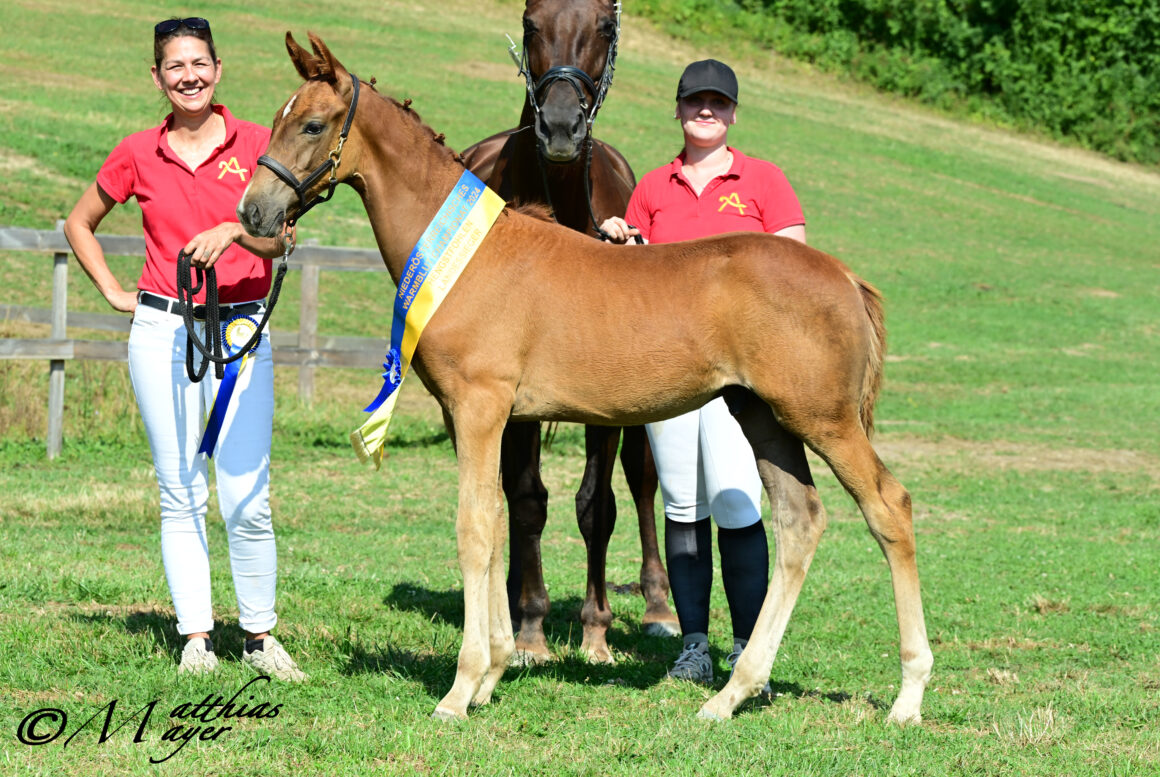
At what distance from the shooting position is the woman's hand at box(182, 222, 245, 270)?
15.5 feet

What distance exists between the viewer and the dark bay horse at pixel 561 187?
18.1 feet

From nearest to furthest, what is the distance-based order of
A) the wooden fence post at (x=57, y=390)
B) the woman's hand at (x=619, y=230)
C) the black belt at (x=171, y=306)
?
1. the black belt at (x=171, y=306)
2. the woman's hand at (x=619, y=230)
3. the wooden fence post at (x=57, y=390)

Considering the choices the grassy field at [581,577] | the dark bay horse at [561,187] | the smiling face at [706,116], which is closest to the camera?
the grassy field at [581,577]

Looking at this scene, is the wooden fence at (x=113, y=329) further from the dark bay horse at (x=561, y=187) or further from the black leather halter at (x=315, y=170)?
the black leather halter at (x=315, y=170)

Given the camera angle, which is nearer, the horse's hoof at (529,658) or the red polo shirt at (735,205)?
the red polo shirt at (735,205)

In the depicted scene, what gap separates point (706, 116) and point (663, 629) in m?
2.89

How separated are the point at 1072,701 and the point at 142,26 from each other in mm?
34038

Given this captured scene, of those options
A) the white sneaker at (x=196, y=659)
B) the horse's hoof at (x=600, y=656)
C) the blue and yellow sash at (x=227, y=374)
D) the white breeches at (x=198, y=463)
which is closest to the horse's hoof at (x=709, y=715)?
the horse's hoof at (x=600, y=656)

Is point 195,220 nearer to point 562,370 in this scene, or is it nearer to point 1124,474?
point 562,370

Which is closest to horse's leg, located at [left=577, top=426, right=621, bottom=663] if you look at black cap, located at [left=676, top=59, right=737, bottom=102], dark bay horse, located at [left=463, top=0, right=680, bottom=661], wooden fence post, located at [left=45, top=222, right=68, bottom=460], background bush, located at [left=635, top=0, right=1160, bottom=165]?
dark bay horse, located at [left=463, top=0, right=680, bottom=661]

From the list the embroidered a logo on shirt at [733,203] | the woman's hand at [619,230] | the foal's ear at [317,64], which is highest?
the foal's ear at [317,64]

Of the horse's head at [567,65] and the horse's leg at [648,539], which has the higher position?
the horse's head at [567,65]

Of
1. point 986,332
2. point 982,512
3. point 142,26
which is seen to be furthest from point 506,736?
point 142,26

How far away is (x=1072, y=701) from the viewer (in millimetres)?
5039
